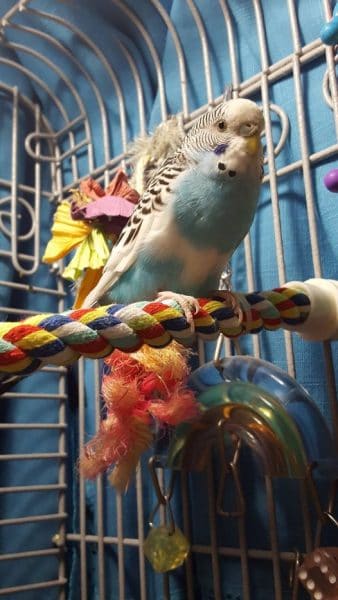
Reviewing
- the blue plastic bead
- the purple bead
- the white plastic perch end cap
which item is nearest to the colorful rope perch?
the white plastic perch end cap

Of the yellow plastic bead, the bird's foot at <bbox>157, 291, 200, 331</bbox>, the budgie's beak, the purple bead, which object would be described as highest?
the budgie's beak

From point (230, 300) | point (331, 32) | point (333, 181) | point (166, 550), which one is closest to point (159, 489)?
point (166, 550)

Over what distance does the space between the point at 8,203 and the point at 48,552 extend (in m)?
0.81

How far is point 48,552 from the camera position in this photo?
110 cm

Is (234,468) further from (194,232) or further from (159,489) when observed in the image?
(194,232)

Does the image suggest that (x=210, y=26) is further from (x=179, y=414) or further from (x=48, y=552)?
(x=48, y=552)

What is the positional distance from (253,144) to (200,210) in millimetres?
98

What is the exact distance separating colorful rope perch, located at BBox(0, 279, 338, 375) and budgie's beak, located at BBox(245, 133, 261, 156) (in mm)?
167

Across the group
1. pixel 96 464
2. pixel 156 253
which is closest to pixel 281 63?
pixel 156 253

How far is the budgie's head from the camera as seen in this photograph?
1.95ft

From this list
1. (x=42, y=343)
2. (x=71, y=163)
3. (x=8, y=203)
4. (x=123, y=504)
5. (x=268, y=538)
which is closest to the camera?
(x=42, y=343)

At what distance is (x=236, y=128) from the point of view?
0.60 metres

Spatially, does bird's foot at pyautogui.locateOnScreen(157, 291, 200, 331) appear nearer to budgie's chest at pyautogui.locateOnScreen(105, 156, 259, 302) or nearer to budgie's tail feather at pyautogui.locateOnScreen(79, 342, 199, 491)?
budgie's chest at pyautogui.locateOnScreen(105, 156, 259, 302)

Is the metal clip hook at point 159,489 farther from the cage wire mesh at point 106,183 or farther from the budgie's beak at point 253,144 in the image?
the budgie's beak at point 253,144
